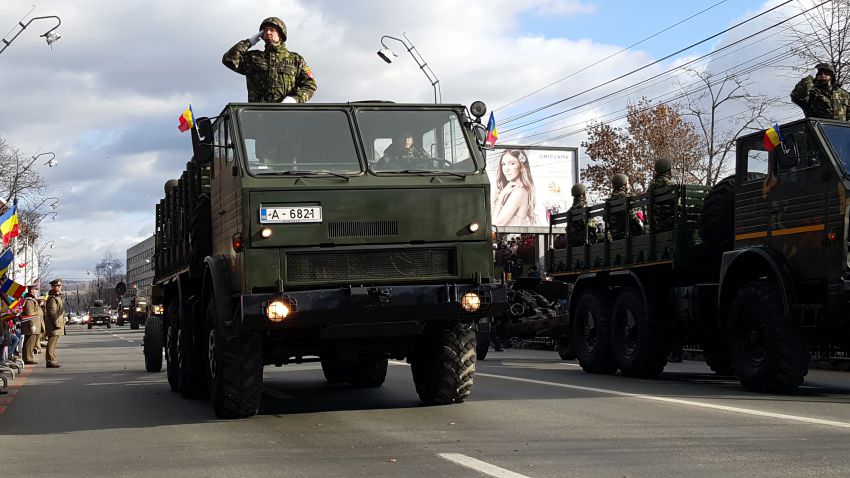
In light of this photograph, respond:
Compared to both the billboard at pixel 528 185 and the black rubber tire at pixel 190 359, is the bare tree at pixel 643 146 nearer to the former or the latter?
the billboard at pixel 528 185

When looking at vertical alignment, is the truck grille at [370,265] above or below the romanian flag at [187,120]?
below

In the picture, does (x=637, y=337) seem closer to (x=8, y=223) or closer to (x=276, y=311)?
(x=276, y=311)

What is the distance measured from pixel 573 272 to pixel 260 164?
27.2 feet

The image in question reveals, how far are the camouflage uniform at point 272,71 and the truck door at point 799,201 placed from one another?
513cm

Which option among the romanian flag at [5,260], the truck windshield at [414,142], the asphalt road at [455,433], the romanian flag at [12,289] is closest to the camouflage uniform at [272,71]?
the truck windshield at [414,142]

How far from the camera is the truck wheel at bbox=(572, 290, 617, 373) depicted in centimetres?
1605

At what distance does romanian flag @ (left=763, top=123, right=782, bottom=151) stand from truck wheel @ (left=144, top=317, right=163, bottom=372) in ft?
32.8

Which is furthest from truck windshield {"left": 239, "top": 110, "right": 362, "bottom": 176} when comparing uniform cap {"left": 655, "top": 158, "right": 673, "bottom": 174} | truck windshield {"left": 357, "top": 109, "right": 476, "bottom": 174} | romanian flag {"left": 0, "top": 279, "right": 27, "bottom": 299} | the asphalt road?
romanian flag {"left": 0, "top": 279, "right": 27, "bottom": 299}

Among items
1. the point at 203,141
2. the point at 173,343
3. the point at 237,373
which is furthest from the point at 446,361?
the point at 173,343

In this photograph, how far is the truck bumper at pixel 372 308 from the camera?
9.67 m

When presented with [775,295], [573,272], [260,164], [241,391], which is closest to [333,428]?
[241,391]

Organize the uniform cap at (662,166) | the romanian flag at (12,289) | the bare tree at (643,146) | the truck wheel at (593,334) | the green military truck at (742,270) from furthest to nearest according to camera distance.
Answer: the bare tree at (643,146), the romanian flag at (12,289), the truck wheel at (593,334), the uniform cap at (662,166), the green military truck at (742,270)

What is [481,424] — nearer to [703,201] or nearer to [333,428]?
[333,428]

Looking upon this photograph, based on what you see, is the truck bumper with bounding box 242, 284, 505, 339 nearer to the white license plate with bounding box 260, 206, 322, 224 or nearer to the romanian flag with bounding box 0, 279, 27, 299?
the white license plate with bounding box 260, 206, 322, 224
